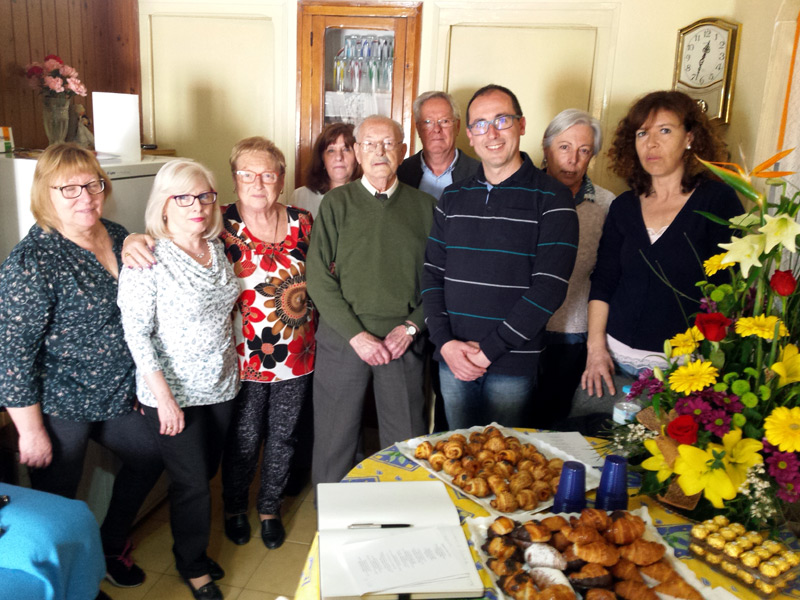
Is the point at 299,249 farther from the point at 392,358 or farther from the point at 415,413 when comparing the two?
the point at 415,413

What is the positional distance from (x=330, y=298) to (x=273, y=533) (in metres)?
0.95

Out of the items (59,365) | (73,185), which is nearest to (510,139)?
(73,185)

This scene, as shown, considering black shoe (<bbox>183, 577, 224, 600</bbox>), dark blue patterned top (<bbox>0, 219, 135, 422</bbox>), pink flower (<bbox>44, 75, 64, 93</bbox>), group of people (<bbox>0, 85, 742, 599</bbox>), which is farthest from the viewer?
pink flower (<bbox>44, 75, 64, 93</bbox>)

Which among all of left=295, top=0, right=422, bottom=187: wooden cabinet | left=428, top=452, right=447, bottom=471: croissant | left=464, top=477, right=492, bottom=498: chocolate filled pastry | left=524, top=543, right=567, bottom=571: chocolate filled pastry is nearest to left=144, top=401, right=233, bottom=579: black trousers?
left=428, top=452, right=447, bottom=471: croissant

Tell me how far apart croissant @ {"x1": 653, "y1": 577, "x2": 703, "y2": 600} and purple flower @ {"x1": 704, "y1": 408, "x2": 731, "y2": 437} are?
0.91ft

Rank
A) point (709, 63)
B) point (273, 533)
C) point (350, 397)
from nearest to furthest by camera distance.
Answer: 1. point (350, 397)
2. point (273, 533)
3. point (709, 63)

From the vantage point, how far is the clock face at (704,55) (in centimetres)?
306

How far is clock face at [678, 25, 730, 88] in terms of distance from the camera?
3.06 m

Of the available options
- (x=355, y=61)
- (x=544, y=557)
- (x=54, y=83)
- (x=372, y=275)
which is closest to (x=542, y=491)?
(x=544, y=557)

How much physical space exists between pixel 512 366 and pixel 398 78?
200cm

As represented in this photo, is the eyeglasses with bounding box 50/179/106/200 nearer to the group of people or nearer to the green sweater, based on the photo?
the group of people

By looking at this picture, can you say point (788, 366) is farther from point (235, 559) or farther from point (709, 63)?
point (709, 63)

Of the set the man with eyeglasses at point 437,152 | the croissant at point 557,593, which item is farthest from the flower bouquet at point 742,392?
the man with eyeglasses at point 437,152

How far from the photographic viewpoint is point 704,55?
3.11 metres
